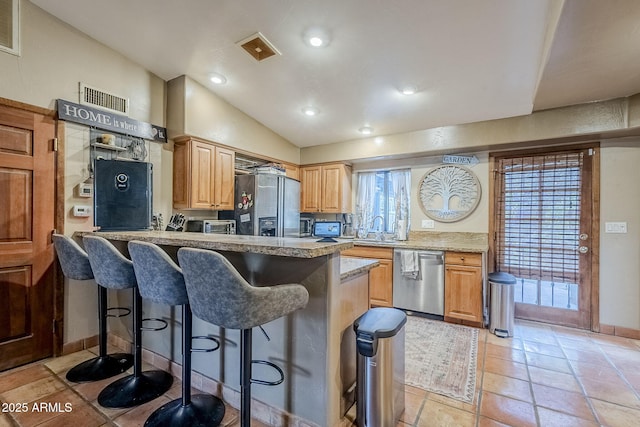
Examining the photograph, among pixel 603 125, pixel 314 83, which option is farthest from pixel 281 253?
pixel 603 125

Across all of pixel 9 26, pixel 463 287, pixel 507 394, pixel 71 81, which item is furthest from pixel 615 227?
pixel 9 26

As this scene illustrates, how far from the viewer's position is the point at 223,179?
3.73 meters

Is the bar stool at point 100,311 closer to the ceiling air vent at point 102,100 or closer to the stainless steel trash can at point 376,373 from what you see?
the ceiling air vent at point 102,100

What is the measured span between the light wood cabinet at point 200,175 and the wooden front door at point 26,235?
111cm

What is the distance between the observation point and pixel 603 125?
2.89 meters

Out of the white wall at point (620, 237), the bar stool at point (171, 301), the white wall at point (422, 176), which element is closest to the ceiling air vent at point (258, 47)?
→ the bar stool at point (171, 301)

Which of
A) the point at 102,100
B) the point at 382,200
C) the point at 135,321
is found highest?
the point at 102,100

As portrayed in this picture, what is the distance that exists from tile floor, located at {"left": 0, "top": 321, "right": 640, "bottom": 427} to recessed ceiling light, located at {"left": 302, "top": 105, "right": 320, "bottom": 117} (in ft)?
10.2

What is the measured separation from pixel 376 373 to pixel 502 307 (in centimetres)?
224

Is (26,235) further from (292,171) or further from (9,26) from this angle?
(292,171)

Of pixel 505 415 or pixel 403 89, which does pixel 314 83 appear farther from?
pixel 505 415

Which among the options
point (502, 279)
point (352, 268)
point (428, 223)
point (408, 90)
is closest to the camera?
point (352, 268)

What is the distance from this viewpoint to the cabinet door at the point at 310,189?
4812mm

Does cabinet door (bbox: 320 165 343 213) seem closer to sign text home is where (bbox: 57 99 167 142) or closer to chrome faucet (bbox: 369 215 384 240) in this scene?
chrome faucet (bbox: 369 215 384 240)
